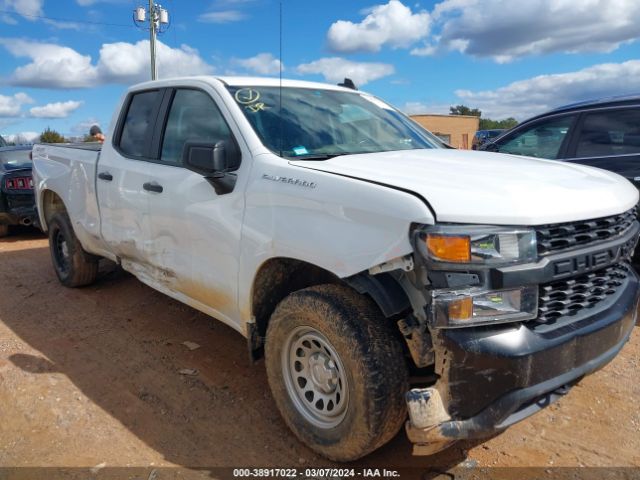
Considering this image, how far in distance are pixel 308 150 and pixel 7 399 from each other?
2583mm

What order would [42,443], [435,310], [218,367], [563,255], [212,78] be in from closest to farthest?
[435,310]
[563,255]
[42,443]
[212,78]
[218,367]

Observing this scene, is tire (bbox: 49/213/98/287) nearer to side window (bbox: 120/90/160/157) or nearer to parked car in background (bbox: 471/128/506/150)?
side window (bbox: 120/90/160/157)

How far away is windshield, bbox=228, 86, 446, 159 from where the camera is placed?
3.26m

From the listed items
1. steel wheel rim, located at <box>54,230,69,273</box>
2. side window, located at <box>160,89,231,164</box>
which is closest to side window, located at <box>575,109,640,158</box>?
side window, located at <box>160,89,231,164</box>

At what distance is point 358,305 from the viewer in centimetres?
259

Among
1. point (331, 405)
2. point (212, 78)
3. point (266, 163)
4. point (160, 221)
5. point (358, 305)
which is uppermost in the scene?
point (212, 78)

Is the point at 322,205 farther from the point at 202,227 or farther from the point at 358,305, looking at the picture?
the point at 202,227

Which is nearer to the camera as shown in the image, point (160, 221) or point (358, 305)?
point (358, 305)

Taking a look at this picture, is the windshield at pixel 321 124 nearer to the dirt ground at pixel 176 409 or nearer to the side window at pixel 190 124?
the side window at pixel 190 124

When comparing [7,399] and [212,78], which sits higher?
[212,78]

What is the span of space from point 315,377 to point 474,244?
1.19 metres

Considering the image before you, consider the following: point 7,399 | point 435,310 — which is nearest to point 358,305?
point 435,310

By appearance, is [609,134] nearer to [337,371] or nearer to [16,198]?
[337,371]

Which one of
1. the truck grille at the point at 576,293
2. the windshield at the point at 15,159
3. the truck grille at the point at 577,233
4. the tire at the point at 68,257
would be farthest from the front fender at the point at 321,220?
the windshield at the point at 15,159
